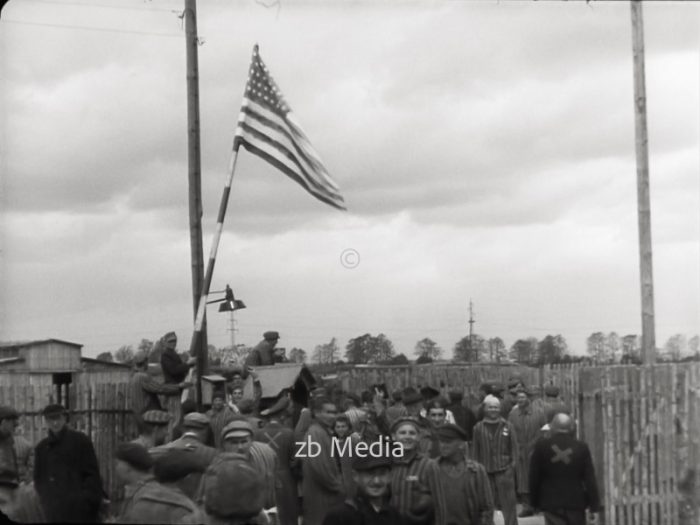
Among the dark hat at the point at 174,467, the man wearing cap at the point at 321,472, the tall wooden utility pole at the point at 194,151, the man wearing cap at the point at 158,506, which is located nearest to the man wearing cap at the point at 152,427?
the man wearing cap at the point at 321,472

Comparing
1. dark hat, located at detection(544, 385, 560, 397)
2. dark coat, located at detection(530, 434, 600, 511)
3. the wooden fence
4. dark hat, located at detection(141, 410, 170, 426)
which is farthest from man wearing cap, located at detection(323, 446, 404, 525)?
the wooden fence

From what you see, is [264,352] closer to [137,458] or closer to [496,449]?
[496,449]

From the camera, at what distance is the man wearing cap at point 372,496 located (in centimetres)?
677

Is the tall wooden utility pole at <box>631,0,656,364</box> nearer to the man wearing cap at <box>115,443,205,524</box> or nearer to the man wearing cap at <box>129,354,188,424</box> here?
the man wearing cap at <box>129,354,188,424</box>

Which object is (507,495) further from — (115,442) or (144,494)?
(144,494)

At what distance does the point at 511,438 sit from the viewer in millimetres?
12859

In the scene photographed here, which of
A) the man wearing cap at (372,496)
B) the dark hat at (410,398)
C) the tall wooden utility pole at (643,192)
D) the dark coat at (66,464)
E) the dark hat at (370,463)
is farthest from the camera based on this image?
the tall wooden utility pole at (643,192)

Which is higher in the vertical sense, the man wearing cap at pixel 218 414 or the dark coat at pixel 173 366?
the dark coat at pixel 173 366

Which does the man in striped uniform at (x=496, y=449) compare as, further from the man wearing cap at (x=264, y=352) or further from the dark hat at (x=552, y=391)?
the man wearing cap at (x=264, y=352)

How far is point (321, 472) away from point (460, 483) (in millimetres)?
2060

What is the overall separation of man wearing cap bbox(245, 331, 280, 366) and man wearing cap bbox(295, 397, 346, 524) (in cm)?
236

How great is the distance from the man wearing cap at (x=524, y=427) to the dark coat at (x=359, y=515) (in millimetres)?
7504

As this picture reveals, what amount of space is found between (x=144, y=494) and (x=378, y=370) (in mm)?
17233

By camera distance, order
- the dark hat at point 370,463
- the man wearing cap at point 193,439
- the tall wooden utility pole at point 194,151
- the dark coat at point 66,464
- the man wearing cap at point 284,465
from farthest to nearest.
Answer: the tall wooden utility pole at point 194,151, the man wearing cap at point 284,465, the dark coat at point 66,464, the man wearing cap at point 193,439, the dark hat at point 370,463
